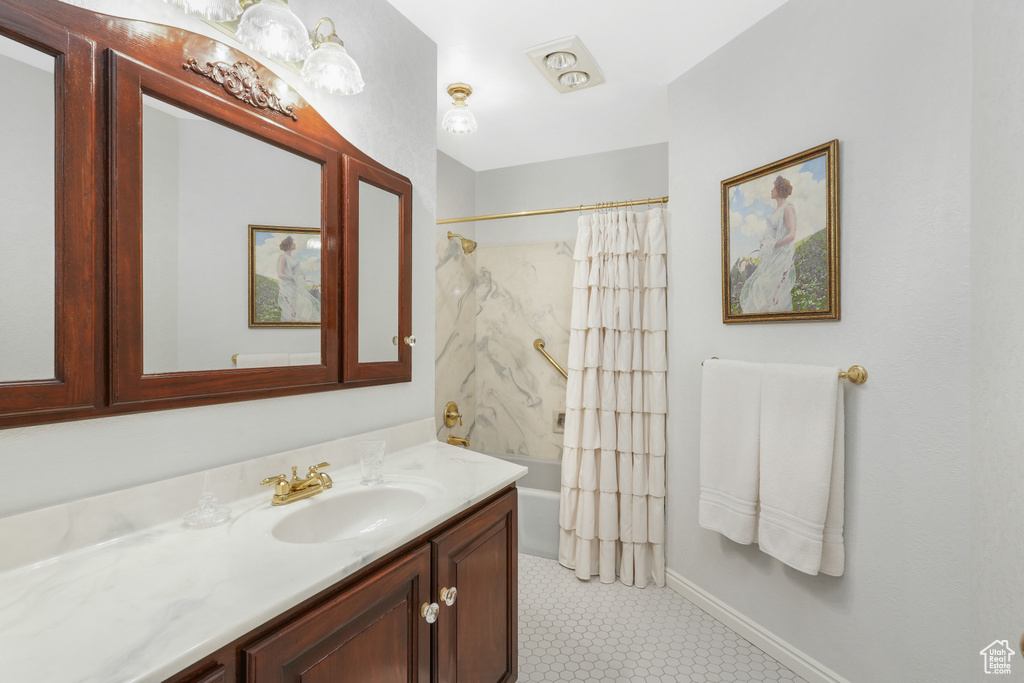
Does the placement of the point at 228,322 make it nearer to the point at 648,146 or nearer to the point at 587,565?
the point at 587,565

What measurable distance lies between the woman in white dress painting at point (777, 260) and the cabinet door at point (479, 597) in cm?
119

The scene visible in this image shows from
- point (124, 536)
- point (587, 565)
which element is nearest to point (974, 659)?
point (587, 565)

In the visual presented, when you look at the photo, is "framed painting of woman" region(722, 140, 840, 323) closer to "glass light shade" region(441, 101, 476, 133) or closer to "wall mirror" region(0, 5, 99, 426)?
"glass light shade" region(441, 101, 476, 133)

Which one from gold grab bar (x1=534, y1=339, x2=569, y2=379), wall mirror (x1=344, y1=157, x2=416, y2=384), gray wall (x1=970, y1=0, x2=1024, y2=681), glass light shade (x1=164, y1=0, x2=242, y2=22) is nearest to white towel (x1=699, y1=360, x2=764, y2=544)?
gray wall (x1=970, y1=0, x2=1024, y2=681)

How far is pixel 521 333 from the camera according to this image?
3127mm

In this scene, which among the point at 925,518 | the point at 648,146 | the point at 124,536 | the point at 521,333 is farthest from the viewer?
the point at 521,333

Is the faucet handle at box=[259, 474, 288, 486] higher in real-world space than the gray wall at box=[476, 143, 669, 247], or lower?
lower

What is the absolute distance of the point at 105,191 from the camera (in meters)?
0.94

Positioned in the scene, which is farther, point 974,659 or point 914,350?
point 914,350

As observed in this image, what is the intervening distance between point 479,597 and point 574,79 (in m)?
2.11

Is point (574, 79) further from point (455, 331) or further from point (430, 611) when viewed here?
point (430, 611)

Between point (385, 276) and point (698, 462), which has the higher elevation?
point (385, 276)

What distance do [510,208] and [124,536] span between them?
9.09ft

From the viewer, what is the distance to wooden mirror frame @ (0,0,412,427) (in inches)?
34.4
